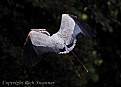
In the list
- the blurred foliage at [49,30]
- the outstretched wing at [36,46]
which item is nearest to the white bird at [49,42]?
the outstretched wing at [36,46]

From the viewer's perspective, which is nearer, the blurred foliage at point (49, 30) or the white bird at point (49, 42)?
the white bird at point (49, 42)

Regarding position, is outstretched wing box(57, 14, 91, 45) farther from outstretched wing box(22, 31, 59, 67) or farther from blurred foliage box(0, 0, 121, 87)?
blurred foliage box(0, 0, 121, 87)

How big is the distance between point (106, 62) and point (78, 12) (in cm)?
63

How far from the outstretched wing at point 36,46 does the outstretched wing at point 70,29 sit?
5cm

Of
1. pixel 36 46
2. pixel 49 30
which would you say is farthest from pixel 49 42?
pixel 49 30

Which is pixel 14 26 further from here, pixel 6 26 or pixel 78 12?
pixel 78 12

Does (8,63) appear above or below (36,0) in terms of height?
below

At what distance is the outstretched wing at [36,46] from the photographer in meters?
1.15

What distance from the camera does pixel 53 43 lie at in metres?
1.14

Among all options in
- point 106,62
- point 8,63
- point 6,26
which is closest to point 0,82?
point 8,63

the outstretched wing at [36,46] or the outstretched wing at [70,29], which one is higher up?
the outstretched wing at [70,29]

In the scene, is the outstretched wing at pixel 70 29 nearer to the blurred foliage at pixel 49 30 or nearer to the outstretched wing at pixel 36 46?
the outstretched wing at pixel 36 46

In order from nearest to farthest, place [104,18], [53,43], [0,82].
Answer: [53,43] < [0,82] < [104,18]

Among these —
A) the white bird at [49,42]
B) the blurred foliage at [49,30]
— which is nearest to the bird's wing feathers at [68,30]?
the white bird at [49,42]
